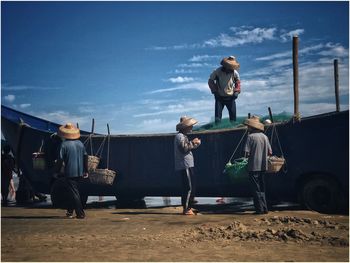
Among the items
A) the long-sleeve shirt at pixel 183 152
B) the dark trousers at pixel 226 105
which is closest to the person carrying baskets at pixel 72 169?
the long-sleeve shirt at pixel 183 152

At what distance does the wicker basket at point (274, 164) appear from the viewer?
26.1 feet

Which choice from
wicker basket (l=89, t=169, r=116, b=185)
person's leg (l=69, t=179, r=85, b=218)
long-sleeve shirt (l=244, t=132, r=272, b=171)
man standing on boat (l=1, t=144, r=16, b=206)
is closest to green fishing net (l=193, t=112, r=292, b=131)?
long-sleeve shirt (l=244, t=132, r=272, b=171)

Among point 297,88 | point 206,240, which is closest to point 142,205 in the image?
point 297,88

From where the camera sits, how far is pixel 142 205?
37.5 ft

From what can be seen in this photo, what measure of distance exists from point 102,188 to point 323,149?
19.6 feet

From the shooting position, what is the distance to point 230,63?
10.0 meters

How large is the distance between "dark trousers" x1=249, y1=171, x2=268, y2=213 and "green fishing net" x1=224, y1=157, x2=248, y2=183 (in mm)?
268

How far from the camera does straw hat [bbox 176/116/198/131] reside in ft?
28.1

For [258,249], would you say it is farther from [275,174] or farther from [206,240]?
[275,174]

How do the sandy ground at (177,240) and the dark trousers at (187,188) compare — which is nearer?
the sandy ground at (177,240)

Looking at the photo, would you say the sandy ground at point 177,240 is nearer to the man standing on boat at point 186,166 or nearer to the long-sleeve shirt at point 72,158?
the man standing on boat at point 186,166

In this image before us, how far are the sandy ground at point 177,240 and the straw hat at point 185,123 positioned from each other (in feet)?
7.06

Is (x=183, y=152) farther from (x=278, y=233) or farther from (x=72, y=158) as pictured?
(x=278, y=233)

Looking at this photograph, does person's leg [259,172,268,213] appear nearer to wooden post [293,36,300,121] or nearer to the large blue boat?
the large blue boat
